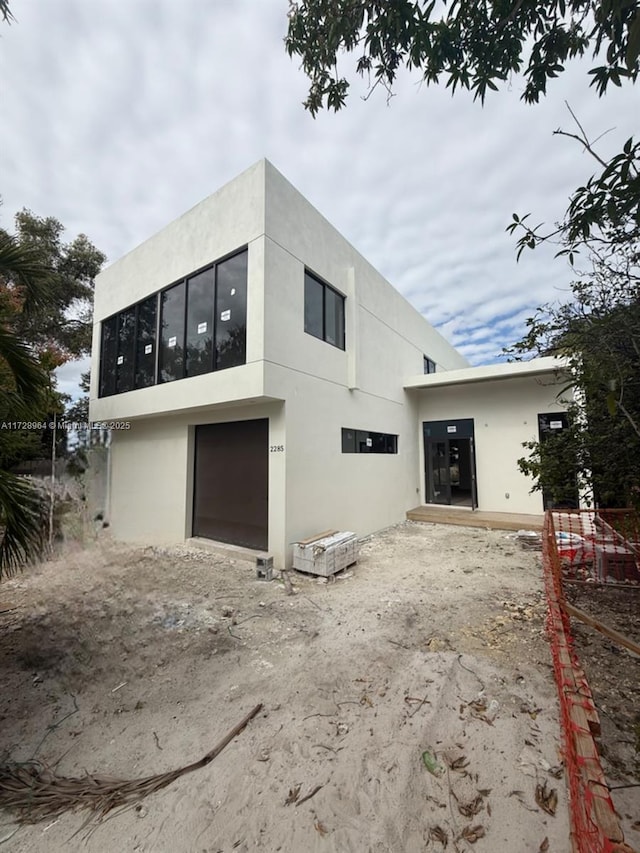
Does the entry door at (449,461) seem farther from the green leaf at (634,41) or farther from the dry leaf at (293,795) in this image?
the green leaf at (634,41)

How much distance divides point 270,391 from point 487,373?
671 centimetres

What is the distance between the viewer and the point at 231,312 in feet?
20.9

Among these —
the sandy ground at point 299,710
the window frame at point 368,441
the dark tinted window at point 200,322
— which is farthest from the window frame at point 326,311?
the sandy ground at point 299,710

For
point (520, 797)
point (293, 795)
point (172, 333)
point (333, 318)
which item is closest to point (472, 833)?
point (520, 797)

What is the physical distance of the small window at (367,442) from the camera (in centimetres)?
783

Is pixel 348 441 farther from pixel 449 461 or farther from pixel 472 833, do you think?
pixel 472 833

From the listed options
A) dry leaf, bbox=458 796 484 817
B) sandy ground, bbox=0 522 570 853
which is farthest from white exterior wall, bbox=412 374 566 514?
dry leaf, bbox=458 796 484 817

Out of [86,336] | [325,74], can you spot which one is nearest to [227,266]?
[325,74]

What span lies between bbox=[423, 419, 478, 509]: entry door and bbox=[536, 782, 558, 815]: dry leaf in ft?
31.2

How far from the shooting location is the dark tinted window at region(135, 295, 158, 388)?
26.0 feet

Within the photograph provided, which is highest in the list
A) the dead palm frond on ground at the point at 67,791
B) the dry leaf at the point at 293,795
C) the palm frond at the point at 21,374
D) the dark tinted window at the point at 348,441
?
the palm frond at the point at 21,374

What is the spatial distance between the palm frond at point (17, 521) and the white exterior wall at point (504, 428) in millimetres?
10432

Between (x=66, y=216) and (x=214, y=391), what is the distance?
36.4ft

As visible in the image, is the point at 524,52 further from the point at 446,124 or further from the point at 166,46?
the point at 166,46
